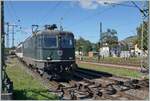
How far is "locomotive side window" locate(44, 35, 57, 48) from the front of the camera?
23750 millimetres

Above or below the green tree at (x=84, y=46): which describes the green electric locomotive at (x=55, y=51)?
below

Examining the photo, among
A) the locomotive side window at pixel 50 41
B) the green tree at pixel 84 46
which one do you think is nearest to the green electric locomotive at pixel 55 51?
the locomotive side window at pixel 50 41

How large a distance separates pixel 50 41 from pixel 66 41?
97 centimetres

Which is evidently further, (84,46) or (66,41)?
(84,46)

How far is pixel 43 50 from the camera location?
23547mm

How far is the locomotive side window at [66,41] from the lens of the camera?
2391 centimetres

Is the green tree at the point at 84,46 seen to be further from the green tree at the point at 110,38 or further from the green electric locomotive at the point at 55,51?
the green electric locomotive at the point at 55,51

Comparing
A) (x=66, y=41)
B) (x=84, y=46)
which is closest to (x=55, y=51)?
(x=66, y=41)

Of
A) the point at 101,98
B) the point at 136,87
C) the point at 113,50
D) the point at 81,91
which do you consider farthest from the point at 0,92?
the point at 113,50

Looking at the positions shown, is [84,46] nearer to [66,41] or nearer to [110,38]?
[110,38]

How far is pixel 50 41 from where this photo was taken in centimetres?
2391

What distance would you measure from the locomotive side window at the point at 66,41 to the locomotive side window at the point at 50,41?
42 centimetres

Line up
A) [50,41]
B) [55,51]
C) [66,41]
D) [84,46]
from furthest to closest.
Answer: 1. [84,46]
2. [66,41]
3. [50,41]
4. [55,51]

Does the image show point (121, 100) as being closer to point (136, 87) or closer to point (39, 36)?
point (136, 87)
